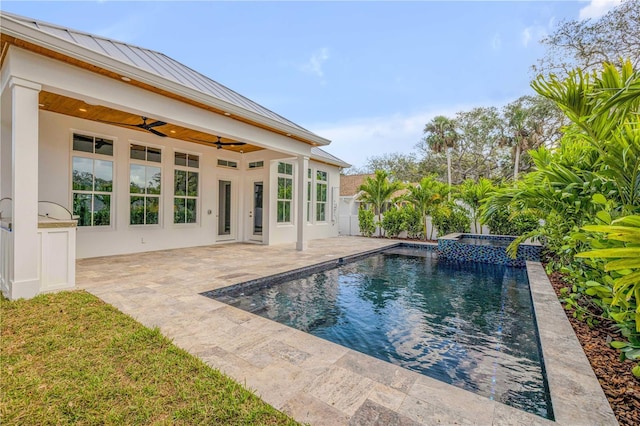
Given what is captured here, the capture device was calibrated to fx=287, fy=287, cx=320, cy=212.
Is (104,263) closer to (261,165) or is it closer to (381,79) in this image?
(261,165)

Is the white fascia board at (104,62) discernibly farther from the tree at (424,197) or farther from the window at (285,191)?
the tree at (424,197)

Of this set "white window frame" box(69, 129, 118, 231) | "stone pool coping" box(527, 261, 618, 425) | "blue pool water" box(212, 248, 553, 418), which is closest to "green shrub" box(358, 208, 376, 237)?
"blue pool water" box(212, 248, 553, 418)

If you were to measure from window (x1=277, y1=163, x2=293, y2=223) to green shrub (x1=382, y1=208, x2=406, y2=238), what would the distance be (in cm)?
468

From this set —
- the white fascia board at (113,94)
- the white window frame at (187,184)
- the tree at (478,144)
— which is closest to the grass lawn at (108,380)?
the white fascia board at (113,94)

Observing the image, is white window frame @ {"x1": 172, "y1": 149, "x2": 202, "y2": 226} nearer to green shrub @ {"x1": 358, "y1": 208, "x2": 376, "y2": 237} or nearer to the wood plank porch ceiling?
the wood plank porch ceiling

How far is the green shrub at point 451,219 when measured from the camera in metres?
11.6

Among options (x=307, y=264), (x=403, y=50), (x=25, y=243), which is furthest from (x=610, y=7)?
(x=25, y=243)

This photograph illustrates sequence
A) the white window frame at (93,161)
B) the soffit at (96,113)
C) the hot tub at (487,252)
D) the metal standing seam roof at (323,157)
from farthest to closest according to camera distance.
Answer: the metal standing seam roof at (323,157) → the hot tub at (487,252) → the white window frame at (93,161) → the soffit at (96,113)

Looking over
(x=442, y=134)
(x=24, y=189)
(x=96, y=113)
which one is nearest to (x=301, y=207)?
(x=96, y=113)

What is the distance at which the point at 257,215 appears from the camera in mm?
10438

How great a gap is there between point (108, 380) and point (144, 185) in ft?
22.2

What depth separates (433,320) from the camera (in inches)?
145

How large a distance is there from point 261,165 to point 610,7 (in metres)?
16.7

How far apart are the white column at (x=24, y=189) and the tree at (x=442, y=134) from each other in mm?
22331
